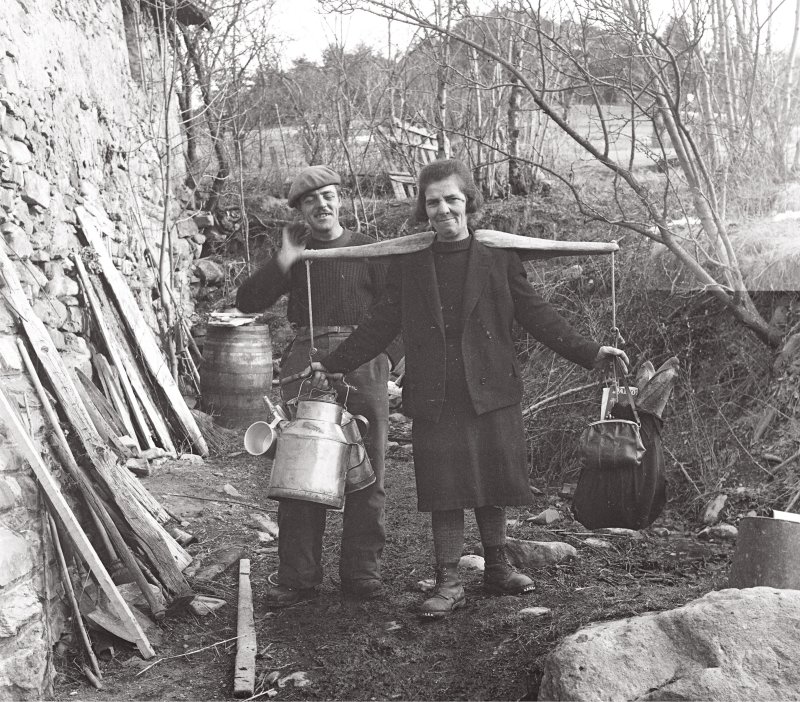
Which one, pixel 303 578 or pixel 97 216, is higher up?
pixel 97 216

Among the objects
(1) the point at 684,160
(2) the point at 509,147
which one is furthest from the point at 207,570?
(2) the point at 509,147

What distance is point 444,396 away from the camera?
3.65 meters

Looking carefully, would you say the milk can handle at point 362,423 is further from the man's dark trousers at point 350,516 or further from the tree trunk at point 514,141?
the tree trunk at point 514,141

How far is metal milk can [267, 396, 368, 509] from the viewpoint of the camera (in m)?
3.50

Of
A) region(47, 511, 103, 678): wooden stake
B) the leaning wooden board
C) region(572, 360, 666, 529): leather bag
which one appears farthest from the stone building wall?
region(572, 360, 666, 529): leather bag

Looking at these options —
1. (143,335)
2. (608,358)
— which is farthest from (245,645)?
(143,335)

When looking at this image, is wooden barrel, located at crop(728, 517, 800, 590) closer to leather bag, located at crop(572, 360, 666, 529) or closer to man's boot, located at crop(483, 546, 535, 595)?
leather bag, located at crop(572, 360, 666, 529)

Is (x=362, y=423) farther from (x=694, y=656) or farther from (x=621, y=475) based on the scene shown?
(x=694, y=656)

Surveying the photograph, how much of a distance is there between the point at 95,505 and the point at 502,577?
1803mm

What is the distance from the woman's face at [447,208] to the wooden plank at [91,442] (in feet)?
5.70

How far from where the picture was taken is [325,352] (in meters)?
3.95

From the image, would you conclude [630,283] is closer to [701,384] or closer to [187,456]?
[701,384]

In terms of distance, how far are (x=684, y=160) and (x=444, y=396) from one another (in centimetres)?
299

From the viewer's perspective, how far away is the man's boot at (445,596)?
140 inches
